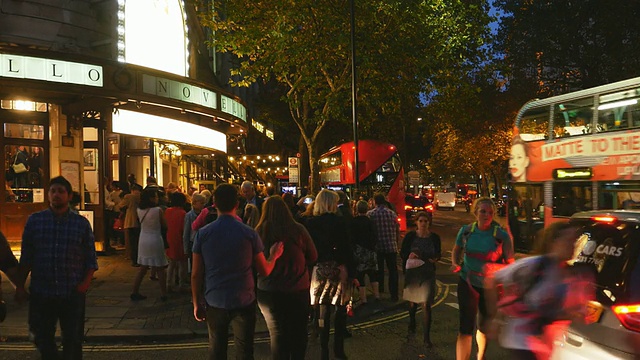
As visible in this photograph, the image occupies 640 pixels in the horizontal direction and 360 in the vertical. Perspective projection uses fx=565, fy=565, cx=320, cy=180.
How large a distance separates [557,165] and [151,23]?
11160 millimetres

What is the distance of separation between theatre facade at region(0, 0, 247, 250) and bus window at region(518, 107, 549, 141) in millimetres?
7741

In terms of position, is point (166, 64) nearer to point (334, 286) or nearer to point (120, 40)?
point (120, 40)

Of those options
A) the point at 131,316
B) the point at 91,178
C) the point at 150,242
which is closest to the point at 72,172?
the point at 91,178

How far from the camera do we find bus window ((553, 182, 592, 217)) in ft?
34.6

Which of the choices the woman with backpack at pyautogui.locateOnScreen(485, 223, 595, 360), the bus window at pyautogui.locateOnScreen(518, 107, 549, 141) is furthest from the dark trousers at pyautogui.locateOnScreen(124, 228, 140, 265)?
the woman with backpack at pyautogui.locateOnScreen(485, 223, 595, 360)

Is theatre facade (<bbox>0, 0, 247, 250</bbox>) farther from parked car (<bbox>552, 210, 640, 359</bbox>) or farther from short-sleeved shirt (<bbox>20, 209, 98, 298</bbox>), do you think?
parked car (<bbox>552, 210, 640, 359</bbox>)

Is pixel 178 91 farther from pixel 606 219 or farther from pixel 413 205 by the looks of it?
pixel 413 205

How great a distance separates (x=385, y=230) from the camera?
9.62 m

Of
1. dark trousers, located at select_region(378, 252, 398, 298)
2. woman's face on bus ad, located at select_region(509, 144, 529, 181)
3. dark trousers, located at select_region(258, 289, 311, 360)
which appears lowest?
dark trousers, located at select_region(378, 252, 398, 298)

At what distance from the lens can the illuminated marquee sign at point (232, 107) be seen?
1569cm

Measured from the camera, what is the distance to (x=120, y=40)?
13703mm

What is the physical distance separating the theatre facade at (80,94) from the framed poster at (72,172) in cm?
2

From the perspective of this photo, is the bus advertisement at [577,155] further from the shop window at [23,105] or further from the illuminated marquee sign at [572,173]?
the shop window at [23,105]

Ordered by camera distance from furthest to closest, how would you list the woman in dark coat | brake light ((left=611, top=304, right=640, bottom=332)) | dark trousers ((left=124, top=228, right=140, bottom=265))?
dark trousers ((left=124, top=228, right=140, bottom=265))
the woman in dark coat
brake light ((left=611, top=304, right=640, bottom=332))
